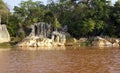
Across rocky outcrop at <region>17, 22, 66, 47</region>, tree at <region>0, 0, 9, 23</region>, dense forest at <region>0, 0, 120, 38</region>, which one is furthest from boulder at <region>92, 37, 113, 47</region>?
tree at <region>0, 0, 9, 23</region>

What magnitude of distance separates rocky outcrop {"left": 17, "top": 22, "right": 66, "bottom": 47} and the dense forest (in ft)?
4.78

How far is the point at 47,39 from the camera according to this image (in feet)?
149

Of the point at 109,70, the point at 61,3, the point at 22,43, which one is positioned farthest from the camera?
the point at 61,3

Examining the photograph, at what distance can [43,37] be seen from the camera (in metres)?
46.8

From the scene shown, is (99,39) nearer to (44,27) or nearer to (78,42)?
(78,42)

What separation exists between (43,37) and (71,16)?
7.45 m

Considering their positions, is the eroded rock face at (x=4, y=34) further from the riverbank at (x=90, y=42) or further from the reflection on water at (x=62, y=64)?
the reflection on water at (x=62, y=64)

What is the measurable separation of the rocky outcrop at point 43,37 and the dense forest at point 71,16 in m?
1.46

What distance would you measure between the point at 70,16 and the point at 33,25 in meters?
6.11

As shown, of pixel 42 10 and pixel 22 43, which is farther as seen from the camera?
pixel 42 10

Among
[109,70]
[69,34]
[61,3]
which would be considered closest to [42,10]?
[61,3]

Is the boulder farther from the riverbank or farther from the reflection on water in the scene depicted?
the reflection on water

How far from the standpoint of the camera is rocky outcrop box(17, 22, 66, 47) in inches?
1752

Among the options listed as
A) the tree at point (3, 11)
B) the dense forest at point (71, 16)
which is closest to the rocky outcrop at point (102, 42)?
the dense forest at point (71, 16)
